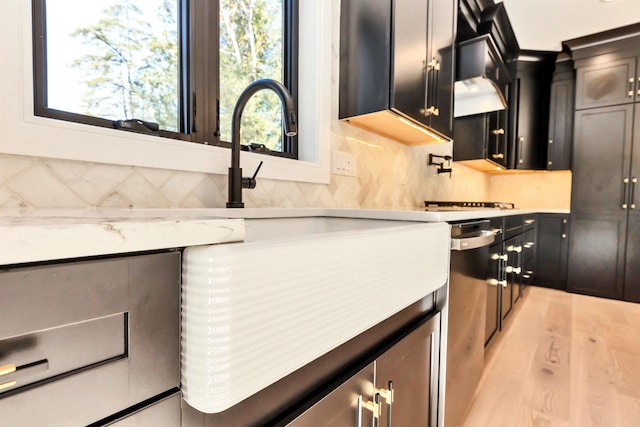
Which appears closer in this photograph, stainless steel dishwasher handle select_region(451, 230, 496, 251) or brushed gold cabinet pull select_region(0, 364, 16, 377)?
brushed gold cabinet pull select_region(0, 364, 16, 377)

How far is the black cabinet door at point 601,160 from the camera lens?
316 centimetres

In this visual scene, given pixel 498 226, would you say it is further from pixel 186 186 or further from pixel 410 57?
pixel 186 186

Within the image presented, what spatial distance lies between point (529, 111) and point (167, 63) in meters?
4.09

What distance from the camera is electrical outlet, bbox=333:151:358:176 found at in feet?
5.32

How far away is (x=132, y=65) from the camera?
1.04 metres

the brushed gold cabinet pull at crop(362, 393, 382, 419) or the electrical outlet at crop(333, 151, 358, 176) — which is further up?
the electrical outlet at crop(333, 151, 358, 176)

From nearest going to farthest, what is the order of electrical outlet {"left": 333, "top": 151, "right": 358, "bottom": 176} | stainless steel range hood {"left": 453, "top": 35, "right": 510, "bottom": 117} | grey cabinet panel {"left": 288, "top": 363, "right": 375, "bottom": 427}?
grey cabinet panel {"left": 288, "top": 363, "right": 375, "bottom": 427} → electrical outlet {"left": 333, "top": 151, "right": 358, "bottom": 176} → stainless steel range hood {"left": 453, "top": 35, "right": 510, "bottom": 117}

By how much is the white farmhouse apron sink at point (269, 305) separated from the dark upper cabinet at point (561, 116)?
4.09 metres

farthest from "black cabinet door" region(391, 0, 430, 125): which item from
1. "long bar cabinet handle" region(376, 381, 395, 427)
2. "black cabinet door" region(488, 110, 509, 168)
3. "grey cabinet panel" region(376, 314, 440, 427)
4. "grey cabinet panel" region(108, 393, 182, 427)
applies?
"black cabinet door" region(488, 110, 509, 168)

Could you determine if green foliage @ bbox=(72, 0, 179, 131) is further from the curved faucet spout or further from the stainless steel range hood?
the stainless steel range hood

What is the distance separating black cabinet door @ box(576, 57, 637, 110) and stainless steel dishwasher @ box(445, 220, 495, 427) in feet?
10.00

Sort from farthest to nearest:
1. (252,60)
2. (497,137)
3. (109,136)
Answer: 1. (497,137)
2. (252,60)
3. (109,136)

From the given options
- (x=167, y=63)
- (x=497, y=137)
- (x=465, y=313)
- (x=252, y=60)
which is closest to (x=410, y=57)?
(x=252, y=60)

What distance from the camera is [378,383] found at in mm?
698
